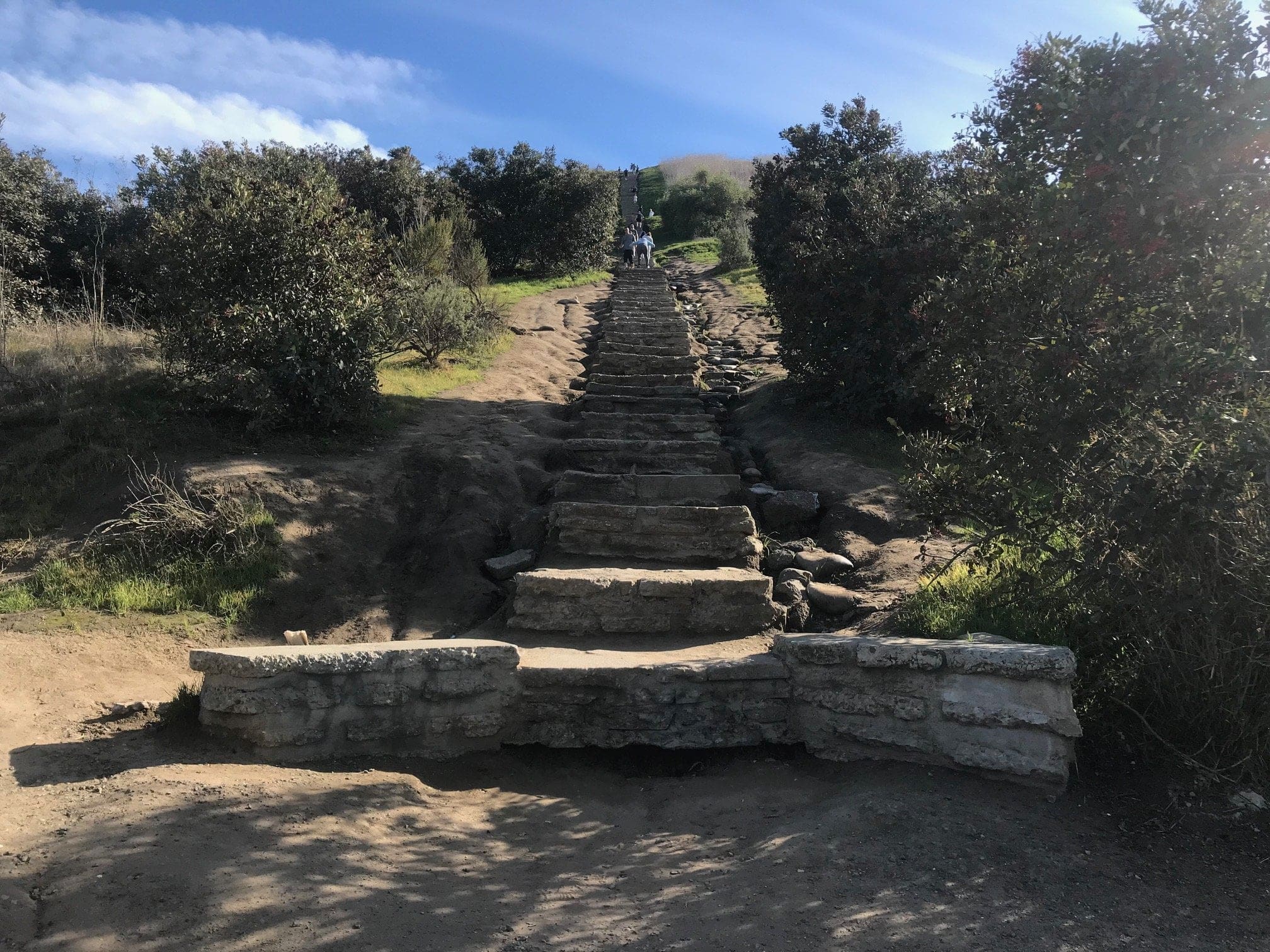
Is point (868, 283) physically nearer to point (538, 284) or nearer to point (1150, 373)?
point (1150, 373)

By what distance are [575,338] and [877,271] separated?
666 cm

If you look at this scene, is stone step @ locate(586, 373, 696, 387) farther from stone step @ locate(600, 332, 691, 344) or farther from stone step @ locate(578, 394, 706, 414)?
stone step @ locate(600, 332, 691, 344)

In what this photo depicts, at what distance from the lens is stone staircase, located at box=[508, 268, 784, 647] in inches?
235

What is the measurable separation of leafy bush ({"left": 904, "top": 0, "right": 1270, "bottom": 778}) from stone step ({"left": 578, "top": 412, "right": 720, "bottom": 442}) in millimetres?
4759

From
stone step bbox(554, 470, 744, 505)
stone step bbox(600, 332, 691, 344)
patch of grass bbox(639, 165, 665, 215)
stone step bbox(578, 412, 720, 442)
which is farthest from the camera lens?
patch of grass bbox(639, 165, 665, 215)

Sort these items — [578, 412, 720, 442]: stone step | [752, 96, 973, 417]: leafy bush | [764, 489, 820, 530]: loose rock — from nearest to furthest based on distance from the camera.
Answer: [764, 489, 820, 530]: loose rock, [752, 96, 973, 417]: leafy bush, [578, 412, 720, 442]: stone step

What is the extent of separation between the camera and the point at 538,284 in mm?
19906

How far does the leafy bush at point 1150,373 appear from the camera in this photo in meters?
3.96

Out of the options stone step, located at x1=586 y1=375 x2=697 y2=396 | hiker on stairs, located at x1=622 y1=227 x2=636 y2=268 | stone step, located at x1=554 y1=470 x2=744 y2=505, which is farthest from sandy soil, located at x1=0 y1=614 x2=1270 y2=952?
hiker on stairs, located at x1=622 y1=227 x2=636 y2=268

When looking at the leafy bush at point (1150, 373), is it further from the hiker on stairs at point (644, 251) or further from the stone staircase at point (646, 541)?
Result: the hiker on stairs at point (644, 251)

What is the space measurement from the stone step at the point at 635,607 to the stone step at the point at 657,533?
3.04 feet

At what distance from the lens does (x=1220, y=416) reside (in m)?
3.83

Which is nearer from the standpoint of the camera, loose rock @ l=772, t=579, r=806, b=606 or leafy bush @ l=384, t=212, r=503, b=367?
loose rock @ l=772, t=579, r=806, b=606

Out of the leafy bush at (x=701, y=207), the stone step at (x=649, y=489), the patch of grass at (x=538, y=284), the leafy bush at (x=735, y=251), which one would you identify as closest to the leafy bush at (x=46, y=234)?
the patch of grass at (x=538, y=284)
